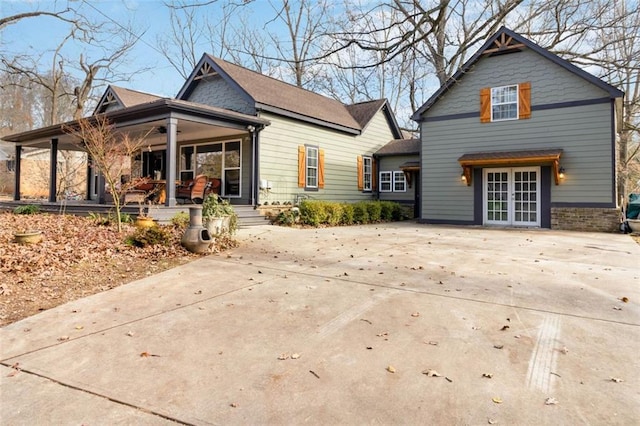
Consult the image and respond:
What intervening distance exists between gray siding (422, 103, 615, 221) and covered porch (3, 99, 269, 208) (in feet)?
20.8

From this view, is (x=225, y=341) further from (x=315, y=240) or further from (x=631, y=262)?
(x=631, y=262)

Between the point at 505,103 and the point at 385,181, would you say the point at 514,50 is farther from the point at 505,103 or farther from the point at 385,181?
the point at 385,181

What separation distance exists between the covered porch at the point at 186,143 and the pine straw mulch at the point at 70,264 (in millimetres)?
3200

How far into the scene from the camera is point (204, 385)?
226cm

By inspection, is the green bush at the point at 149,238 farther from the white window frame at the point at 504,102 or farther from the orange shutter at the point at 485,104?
the white window frame at the point at 504,102

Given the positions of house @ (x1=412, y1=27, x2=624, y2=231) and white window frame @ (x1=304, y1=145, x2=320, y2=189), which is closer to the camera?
house @ (x1=412, y1=27, x2=624, y2=231)

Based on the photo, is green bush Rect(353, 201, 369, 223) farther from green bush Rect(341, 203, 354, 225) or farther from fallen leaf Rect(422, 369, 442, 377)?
fallen leaf Rect(422, 369, 442, 377)

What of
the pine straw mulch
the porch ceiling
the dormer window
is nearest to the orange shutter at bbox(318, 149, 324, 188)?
the porch ceiling

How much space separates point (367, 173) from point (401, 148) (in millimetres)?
1937

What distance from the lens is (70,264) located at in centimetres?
512

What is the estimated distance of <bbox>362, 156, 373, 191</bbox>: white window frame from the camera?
17.1m

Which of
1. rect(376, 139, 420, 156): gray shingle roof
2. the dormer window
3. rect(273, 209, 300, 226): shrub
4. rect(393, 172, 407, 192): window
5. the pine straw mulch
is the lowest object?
the pine straw mulch

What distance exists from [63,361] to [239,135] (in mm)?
10828

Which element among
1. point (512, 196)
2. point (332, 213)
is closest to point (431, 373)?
point (332, 213)
